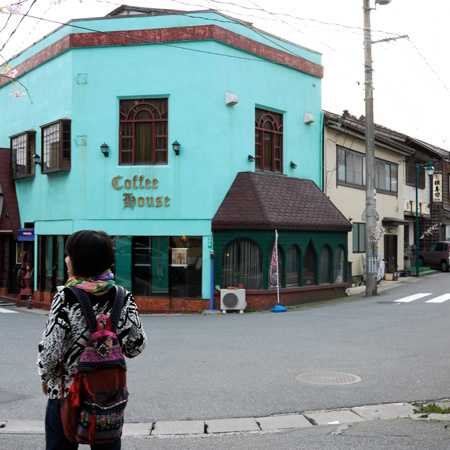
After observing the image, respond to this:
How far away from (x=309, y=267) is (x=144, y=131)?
6931mm

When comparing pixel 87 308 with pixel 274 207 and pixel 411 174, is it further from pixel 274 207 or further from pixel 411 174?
pixel 411 174

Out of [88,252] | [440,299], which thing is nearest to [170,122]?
[440,299]

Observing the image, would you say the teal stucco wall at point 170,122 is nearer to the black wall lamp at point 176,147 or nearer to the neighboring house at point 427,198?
the black wall lamp at point 176,147

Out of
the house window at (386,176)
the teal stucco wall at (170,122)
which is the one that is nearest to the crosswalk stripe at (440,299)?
the teal stucco wall at (170,122)

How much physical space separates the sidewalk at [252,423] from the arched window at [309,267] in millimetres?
12745

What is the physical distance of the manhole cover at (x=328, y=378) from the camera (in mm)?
7734

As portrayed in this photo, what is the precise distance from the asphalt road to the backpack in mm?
2194

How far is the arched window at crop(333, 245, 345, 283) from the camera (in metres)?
20.5

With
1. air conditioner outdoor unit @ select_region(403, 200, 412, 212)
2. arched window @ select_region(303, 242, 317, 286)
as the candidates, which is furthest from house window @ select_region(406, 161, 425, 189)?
arched window @ select_region(303, 242, 317, 286)

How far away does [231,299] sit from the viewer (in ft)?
55.0

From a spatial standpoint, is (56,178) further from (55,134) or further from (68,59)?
(68,59)

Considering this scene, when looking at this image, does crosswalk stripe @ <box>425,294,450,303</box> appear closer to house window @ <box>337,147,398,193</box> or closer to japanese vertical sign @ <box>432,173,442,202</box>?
house window @ <box>337,147,398,193</box>

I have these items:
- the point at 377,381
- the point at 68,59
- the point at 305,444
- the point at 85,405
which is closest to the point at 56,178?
the point at 68,59

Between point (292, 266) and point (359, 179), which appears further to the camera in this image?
point (359, 179)
